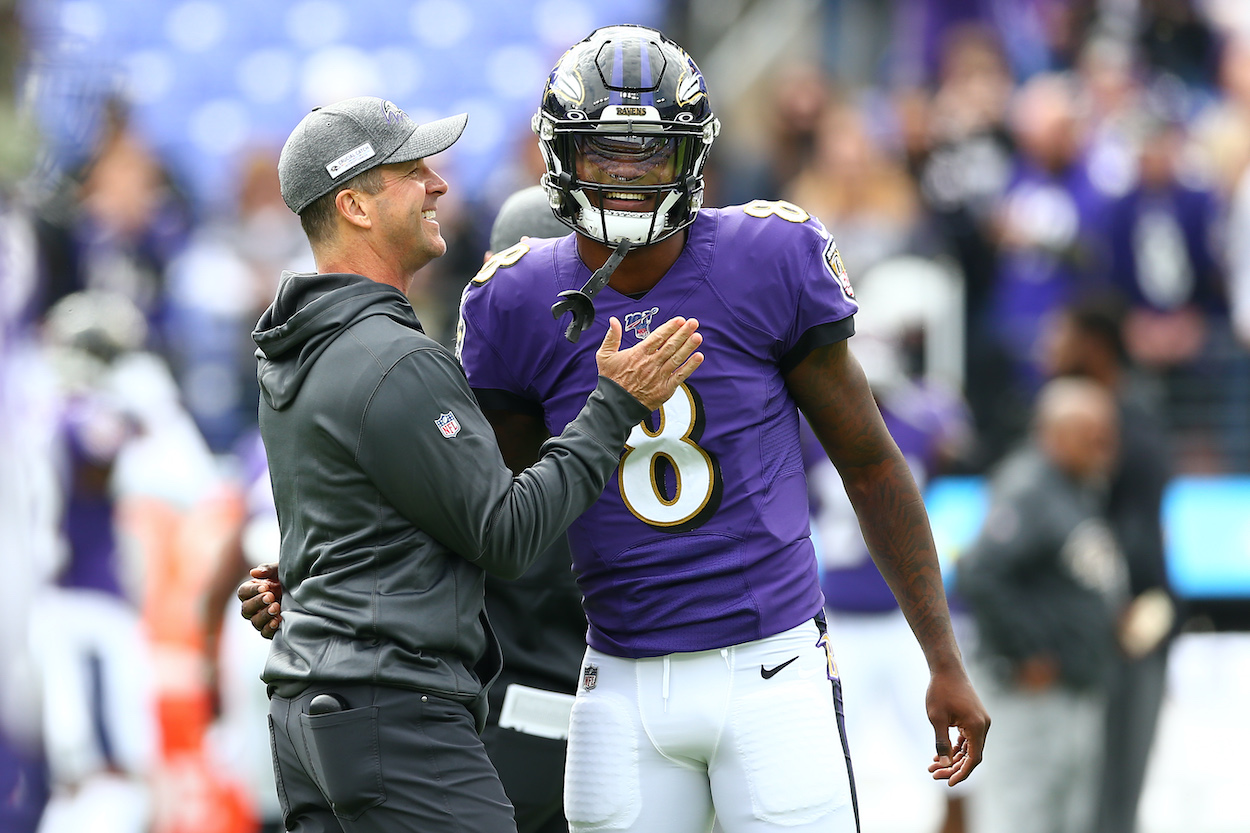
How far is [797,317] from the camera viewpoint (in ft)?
9.84

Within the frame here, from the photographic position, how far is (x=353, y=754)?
2.76 metres

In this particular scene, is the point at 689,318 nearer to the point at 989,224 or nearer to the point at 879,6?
the point at 989,224

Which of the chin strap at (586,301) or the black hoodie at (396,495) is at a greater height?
the chin strap at (586,301)

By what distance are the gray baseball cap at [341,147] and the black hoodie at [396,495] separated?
0.77 feet

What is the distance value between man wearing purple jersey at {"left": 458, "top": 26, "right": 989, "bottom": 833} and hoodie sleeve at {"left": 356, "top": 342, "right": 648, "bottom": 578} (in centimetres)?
19

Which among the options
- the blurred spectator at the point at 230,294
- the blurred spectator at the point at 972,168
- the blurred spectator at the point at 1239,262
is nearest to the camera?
the blurred spectator at the point at 1239,262

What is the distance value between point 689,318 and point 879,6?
992cm

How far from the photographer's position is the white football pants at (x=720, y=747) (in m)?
2.91

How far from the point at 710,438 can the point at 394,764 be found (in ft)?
2.72

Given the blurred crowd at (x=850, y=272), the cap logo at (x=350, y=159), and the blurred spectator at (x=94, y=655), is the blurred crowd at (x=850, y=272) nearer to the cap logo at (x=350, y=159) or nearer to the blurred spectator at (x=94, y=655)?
the blurred spectator at (x=94, y=655)

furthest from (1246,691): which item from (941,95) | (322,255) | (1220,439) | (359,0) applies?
(359,0)

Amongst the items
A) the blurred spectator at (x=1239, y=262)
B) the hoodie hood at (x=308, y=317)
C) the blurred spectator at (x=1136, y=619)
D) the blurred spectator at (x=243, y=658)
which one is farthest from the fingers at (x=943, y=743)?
the blurred spectator at (x=1239, y=262)

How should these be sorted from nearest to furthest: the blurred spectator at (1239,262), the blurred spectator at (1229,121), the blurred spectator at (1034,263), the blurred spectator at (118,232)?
1. the blurred spectator at (1239,262)
2. the blurred spectator at (1034,263)
3. the blurred spectator at (1229,121)
4. the blurred spectator at (118,232)

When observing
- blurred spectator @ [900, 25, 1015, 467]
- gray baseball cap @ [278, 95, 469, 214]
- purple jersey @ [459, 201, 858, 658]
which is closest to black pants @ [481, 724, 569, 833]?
purple jersey @ [459, 201, 858, 658]
